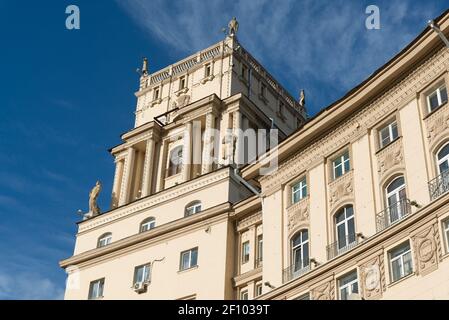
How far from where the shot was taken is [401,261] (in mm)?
29000

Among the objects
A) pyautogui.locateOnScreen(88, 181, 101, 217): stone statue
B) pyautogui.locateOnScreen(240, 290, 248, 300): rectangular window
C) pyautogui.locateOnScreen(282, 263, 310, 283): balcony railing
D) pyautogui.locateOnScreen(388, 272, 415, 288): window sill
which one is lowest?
pyautogui.locateOnScreen(388, 272, 415, 288): window sill

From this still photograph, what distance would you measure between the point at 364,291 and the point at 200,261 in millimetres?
13330

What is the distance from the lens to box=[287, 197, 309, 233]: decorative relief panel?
34.7 m

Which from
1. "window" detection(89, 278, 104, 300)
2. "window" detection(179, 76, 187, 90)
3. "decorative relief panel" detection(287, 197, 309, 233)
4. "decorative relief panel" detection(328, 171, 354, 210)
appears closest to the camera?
"decorative relief panel" detection(328, 171, 354, 210)

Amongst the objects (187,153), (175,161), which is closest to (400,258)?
(187,153)

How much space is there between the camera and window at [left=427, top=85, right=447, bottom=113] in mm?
30828

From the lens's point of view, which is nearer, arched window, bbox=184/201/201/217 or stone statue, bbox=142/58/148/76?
arched window, bbox=184/201/201/217

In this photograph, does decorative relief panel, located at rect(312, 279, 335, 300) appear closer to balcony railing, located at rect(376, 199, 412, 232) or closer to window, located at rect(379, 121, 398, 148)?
balcony railing, located at rect(376, 199, 412, 232)

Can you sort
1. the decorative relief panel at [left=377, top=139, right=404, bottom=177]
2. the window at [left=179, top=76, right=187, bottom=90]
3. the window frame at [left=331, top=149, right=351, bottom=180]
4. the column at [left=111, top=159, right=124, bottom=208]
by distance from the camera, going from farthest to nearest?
the window at [left=179, top=76, right=187, bottom=90]
the column at [left=111, top=159, right=124, bottom=208]
the window frame at [left=331, top=149, right=351, bottom=180]
the decorative relief panel at [left=377, top=139, right=404, bottom=177]

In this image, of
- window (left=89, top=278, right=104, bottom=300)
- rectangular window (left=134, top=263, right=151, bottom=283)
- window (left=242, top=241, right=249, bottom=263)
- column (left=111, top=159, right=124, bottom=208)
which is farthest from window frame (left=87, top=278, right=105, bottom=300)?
window (left=242, top=241, right=249, bottom=263)

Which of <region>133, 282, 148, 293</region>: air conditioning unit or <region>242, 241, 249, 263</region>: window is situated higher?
<region>242, 241, 249, 263</region>: window

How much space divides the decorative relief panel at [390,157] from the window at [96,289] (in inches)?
748

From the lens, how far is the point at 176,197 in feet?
151
